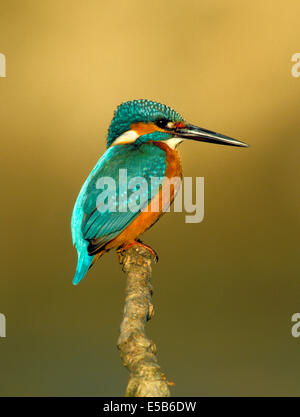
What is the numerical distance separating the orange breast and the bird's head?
5cm

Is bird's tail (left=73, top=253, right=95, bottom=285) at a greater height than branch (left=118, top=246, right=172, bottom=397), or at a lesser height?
greater

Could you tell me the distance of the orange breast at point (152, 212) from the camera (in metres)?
2.06

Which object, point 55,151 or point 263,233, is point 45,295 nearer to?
point 55,151

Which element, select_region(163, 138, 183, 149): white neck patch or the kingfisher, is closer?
the kingfisher

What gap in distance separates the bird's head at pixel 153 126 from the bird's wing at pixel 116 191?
0.21 ft

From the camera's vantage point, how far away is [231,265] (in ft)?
11.4

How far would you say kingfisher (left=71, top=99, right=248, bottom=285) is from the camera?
6.44 feet

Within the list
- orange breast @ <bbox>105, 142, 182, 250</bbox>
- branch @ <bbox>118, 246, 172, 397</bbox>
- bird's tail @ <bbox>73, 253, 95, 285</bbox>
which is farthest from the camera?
orange breast @ <bbox>105, 142, 182, 250</bbox>

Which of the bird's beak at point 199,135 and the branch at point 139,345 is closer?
the branch at point 139,345

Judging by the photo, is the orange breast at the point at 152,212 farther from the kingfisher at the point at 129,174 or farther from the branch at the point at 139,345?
the branch at the point at 139,345

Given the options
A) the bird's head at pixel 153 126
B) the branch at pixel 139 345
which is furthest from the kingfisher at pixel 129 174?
the branch at pixel 139 345

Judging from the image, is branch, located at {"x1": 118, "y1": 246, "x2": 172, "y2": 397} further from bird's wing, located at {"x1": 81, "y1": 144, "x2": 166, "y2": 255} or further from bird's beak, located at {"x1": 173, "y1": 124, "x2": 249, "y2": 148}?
bird's beak, located at {"x1": 173, "y1": 124, "x2": 249, "y2": 148}

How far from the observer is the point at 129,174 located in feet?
6.76

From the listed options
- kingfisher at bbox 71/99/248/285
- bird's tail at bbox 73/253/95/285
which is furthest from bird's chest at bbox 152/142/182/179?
bird's tail at bbox 73/253/95/285
